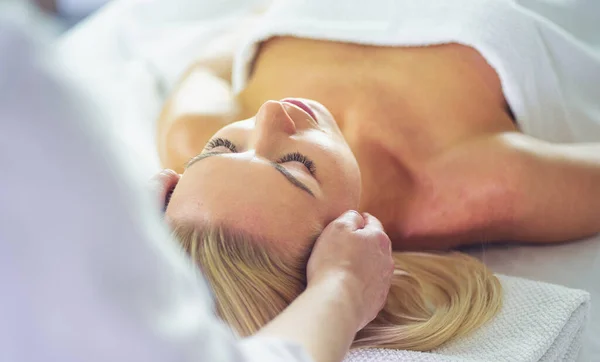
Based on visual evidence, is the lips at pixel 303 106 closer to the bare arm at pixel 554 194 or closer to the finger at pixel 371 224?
the finger at pixel 371 224

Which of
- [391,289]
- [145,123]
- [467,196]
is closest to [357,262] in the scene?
[391,289]

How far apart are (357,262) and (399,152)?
1.21ft

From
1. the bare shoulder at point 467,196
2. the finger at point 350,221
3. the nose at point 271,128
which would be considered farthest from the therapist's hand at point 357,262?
the bare shoulder at point 467,196

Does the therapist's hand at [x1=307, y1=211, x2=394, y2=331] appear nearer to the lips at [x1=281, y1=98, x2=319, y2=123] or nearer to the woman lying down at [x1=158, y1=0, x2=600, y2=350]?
the woman lying down at [x1=158, y1=0, x2=600, y2=350]

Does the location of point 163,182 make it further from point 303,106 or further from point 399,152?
point 399,152

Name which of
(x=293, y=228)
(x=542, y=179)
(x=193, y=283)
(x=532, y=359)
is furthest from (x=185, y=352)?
(x=542, y=179)

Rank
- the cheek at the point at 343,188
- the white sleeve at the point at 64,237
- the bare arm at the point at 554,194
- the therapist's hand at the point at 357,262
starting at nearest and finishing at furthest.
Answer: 1. the white sleeve at the point at 64,237
2. the therapist's hand at the point at 357,262
3. the cheek at the point at 343,188
4. the bare arm at the point at 554,194

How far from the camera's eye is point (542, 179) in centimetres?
95

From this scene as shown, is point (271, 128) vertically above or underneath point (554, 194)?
above

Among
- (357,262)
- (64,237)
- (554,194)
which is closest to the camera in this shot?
(64,237)

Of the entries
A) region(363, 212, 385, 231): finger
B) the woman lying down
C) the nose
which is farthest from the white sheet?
region(363, 212, 385, 231): finger

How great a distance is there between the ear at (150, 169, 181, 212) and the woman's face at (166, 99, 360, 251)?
2cm

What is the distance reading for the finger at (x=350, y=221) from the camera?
0.73 metres

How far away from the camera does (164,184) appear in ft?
2.65
